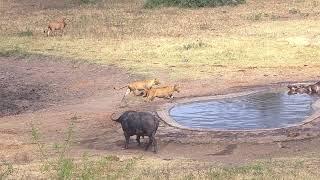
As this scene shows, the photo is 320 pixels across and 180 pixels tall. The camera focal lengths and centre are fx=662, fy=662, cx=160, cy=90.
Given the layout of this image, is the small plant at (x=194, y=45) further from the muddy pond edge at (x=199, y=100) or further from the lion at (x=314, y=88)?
the lion at (x=314, y=88)

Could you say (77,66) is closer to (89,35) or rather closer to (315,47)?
(89,35)

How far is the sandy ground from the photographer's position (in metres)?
11.7

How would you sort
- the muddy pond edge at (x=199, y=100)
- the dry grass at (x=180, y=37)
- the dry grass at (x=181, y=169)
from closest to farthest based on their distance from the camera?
the dry grass at (x=181, y=169), the muddy pond edge at (x=199, y=100), the dry grass at (x=180, y=37)

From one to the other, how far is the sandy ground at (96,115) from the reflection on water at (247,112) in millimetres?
687

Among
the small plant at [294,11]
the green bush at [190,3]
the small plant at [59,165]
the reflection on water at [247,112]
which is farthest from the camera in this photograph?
the green bush at [190,3]

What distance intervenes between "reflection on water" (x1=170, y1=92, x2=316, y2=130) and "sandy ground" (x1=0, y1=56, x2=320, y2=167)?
69 centimetres

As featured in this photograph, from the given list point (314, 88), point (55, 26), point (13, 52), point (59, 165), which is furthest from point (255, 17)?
point (59, 165)

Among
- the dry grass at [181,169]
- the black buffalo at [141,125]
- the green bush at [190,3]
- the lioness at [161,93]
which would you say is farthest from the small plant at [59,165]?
the green bush at [190,3]

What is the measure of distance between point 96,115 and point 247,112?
3.31 metres

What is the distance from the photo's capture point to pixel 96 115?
14.6 metres

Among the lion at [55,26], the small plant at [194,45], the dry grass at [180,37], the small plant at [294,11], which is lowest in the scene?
the small plant at [294,11]

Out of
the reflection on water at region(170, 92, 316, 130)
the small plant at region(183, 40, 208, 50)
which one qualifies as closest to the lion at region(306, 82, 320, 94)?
the reflection on water at region(170, 92, 316, 130)

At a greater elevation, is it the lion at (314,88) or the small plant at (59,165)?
the small plant at (59,165)

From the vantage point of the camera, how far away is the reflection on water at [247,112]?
13411 mm
